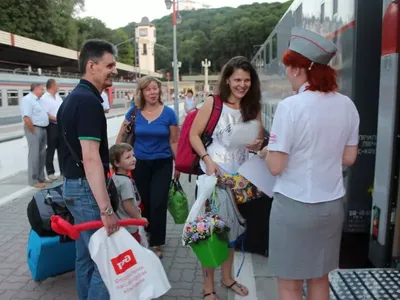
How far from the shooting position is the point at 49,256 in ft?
11.3

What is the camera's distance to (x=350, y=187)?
382 centimetres

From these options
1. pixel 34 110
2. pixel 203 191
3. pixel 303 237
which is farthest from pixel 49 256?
pixel 34 110

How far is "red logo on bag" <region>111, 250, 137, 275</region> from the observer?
2496mm

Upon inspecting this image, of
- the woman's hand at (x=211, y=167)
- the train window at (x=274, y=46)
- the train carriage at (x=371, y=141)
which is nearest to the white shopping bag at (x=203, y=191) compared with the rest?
the woman's hand at (x=211, y=167)

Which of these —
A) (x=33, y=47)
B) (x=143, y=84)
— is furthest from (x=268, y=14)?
(x=143, y=84)

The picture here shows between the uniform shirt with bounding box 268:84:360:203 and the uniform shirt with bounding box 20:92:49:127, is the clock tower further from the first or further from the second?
the uniform shirt with bounding box 268:84:360:203

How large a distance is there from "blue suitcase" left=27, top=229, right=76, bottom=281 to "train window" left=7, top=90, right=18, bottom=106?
25320mm

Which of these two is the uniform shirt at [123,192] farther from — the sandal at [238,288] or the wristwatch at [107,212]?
the sandal at [238,288]

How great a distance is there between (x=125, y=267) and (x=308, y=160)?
1.30 metres

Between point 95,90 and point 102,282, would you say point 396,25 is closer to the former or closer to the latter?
point 95,90

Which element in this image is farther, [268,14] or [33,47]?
[268,14]

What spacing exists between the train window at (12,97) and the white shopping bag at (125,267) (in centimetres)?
2653

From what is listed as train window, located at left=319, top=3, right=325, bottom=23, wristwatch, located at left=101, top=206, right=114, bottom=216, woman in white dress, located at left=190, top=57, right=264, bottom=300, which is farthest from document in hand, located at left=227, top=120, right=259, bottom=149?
train window, located at left=319, top=3, right=325, bottom=23

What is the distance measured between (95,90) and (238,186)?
1.29 metres
